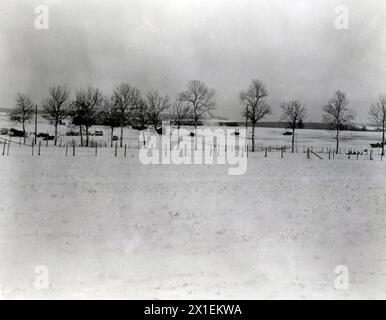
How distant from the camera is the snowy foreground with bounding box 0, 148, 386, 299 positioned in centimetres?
786

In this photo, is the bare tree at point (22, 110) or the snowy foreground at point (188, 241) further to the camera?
the bare tree at point (22, 110)

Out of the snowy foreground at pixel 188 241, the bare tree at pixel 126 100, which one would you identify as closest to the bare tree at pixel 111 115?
the bare tree at pixel 126 100

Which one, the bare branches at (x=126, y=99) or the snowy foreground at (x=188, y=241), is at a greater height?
the bare branches at (x=126, y=99)

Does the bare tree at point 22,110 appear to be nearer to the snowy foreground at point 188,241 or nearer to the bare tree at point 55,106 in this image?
the bare tree at point 55,106

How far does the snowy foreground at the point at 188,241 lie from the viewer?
25.8 feet

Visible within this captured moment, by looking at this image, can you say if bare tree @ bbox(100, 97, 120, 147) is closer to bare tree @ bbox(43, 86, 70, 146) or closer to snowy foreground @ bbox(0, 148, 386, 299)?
bare tree @ bbox(43, 86, 70, 146)

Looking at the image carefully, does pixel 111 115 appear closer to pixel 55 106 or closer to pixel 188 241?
pixel 55 106

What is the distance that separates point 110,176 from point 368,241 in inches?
607

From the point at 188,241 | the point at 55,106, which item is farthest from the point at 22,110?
the point at 188,241

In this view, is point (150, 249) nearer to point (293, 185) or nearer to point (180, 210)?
point (180, 210)

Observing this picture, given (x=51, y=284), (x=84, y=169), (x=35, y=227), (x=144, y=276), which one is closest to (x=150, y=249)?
(x=144, y=276)

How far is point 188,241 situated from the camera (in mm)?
10672

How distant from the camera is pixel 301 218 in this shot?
13.2 m

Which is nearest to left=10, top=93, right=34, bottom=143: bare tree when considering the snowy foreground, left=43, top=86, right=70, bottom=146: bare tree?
left=43, top=86, right=70, bottom=146: bare tree
